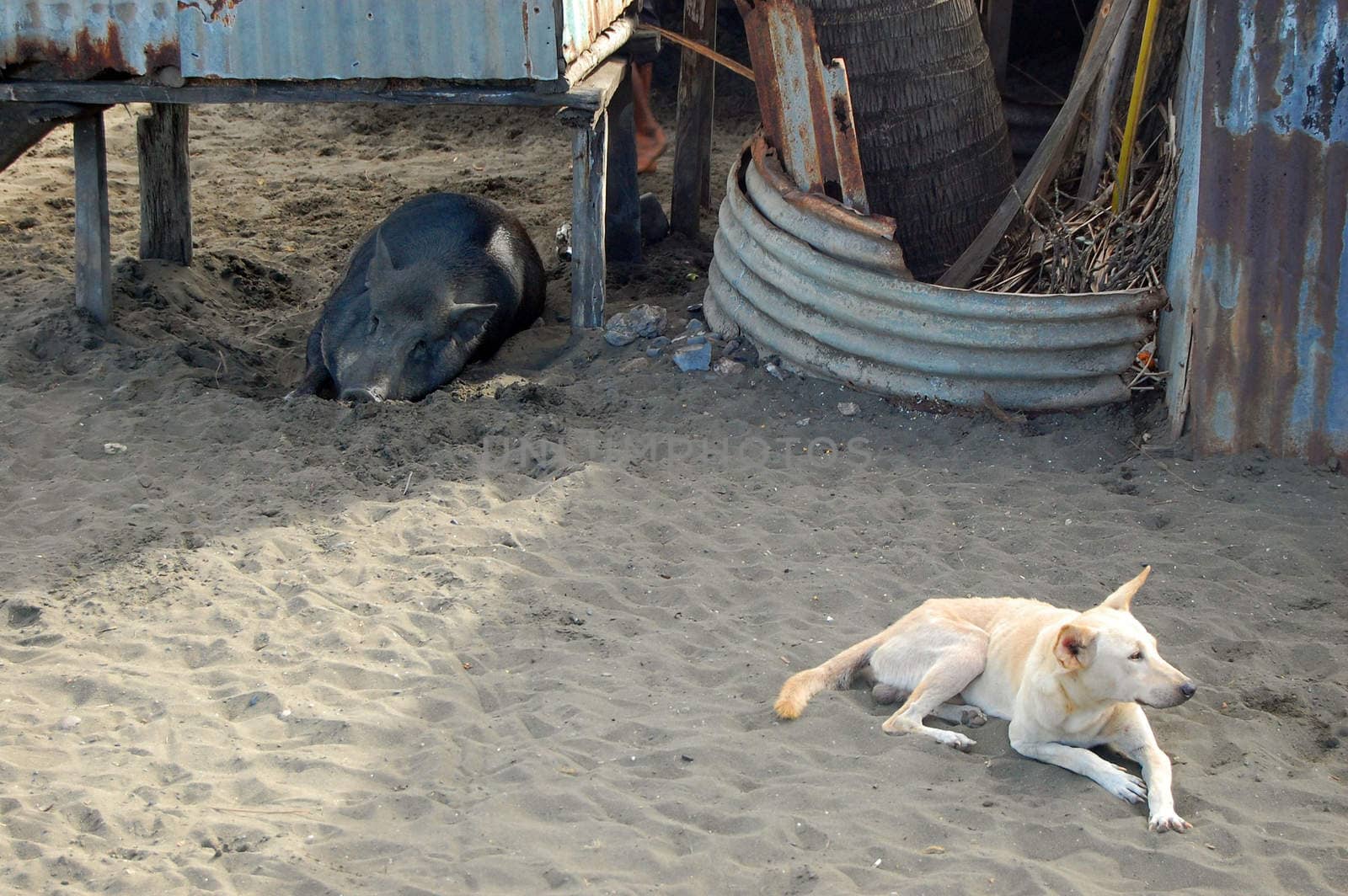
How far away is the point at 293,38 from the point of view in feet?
23.7

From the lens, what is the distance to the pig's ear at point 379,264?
7930mm

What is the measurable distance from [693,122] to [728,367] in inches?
121

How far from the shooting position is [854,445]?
21.3 feet

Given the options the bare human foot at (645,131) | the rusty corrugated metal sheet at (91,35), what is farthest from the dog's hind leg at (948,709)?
the bare human foot at (645,131)

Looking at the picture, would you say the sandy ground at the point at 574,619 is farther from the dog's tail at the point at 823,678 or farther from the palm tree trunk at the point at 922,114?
the palm tree trunk at the point at 922,114

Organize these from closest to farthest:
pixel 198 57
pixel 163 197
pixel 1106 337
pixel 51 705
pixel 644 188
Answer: pixel 51 705 → pixel 1106 337 → pixel 198 57 → pixel 163 197 → pixel 644 188

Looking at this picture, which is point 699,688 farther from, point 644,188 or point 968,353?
point 644,188

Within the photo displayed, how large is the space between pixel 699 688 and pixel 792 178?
365 centimetres

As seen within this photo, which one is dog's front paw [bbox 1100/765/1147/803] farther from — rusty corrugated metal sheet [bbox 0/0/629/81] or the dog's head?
rusty corrugated metal sheet [bbox 0/0/629/81]

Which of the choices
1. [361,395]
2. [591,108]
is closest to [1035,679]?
[361,395]

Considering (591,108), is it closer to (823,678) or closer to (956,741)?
(823,678)

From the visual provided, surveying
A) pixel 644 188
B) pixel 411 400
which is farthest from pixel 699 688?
pixel 644 188

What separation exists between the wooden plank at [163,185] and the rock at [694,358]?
3663 mm

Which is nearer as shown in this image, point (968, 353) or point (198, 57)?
point (968, 353)
